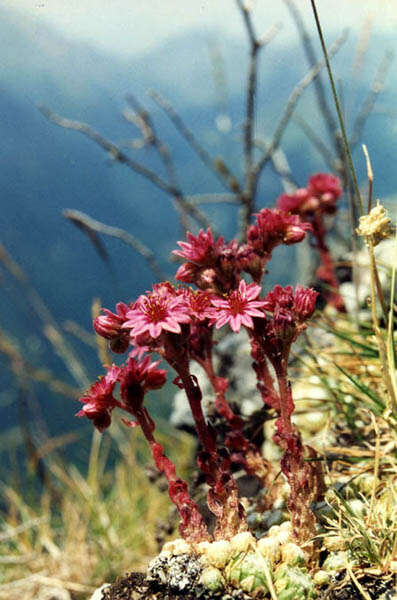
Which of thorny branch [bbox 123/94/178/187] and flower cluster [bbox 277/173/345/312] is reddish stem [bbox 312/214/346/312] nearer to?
flower cluster [bbox 277/173/345/312]

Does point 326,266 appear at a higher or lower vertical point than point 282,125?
lower

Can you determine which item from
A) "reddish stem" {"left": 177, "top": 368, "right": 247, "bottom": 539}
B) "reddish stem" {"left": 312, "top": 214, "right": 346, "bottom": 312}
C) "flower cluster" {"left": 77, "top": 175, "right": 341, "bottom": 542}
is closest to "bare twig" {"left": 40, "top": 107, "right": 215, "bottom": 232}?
"reddish stem" {"left": 312, "top": 214, "right": 346, "bottom": 312}

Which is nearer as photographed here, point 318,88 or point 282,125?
point 282,125

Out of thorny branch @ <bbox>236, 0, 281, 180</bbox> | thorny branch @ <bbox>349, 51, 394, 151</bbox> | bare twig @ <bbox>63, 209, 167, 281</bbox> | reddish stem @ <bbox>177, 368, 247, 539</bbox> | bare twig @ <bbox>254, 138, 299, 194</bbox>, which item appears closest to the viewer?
reddish stem @ <bbox>177, 368, 247, 539</bbox>

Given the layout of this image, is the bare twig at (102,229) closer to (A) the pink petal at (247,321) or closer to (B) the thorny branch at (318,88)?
(B) the thorny branch at (318,88)

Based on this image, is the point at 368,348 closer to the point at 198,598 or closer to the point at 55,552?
the point at 198,598

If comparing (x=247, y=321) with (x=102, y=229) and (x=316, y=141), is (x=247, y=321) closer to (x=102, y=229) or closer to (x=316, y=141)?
(x=102, y=229)

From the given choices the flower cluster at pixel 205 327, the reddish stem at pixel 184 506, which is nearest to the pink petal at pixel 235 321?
the flower cluster at pixel 205 327

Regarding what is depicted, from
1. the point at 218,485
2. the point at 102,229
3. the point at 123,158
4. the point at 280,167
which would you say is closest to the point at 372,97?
the point at 280,167

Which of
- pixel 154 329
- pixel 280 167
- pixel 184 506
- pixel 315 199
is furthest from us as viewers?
pixel 280 167

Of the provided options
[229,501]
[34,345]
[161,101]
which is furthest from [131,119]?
[34,345]
